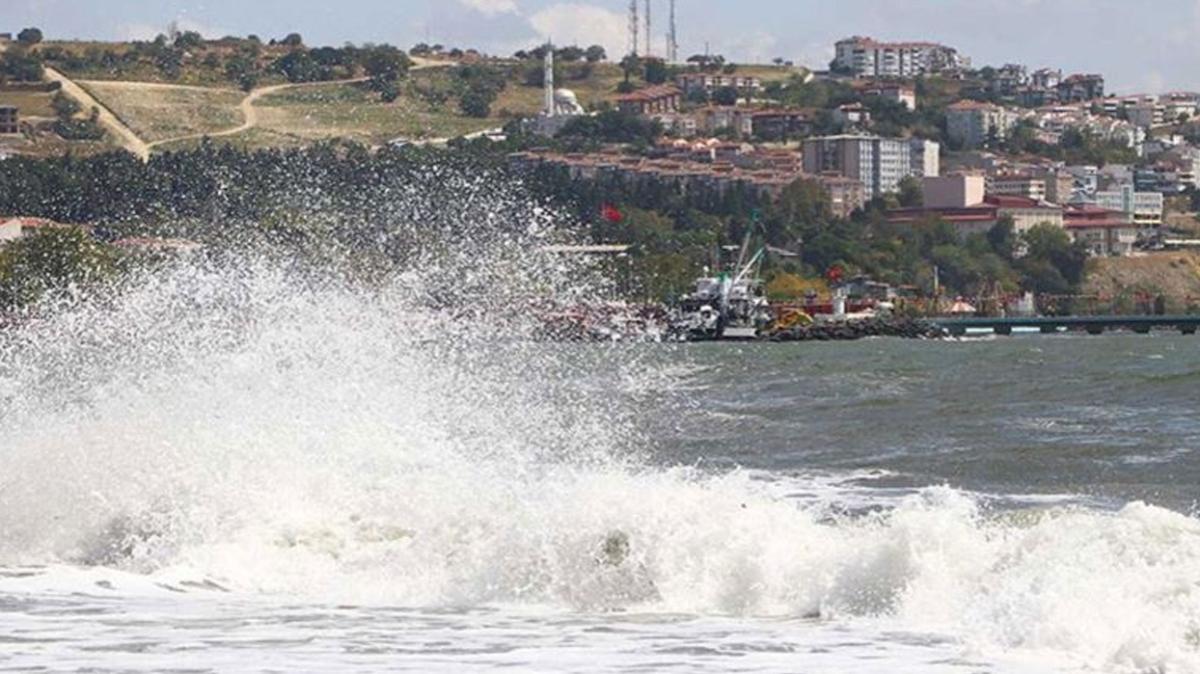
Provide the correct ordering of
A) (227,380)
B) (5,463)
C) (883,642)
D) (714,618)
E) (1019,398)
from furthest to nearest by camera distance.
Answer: (1019,398) < (227,380) < (5,463) < (714,618) < (883,642)

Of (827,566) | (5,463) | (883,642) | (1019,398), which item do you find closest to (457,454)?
(5,463)

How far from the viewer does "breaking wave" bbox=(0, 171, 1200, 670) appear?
648 inches

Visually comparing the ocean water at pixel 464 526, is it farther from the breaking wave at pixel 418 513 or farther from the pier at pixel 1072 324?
the pier at pixel 1072 324

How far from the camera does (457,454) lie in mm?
23094

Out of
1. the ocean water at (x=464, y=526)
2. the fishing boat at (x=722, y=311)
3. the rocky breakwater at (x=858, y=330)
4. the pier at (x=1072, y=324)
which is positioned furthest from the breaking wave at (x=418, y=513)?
the pier at (x=1072, y=324)

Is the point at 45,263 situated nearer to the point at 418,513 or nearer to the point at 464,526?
the point at 418,513

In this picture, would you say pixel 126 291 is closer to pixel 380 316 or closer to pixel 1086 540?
pixel 380 316

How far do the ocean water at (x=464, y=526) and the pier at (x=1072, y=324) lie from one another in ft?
389

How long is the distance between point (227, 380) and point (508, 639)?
8703mm

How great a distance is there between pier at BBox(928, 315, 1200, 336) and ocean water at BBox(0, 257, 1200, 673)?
389ft

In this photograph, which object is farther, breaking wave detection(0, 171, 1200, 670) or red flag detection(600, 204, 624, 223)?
red flag detection(600, 204, 624, 223)

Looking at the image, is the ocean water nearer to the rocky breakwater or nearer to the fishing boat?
the fishing boat

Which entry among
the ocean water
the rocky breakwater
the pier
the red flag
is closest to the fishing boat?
the rocky breakwater

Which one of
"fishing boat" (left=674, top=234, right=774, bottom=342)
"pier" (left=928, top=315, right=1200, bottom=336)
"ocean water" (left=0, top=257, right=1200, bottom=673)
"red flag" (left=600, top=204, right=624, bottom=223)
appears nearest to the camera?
"ocean water" (left=0, top=257, right=1200, bottom=673)
